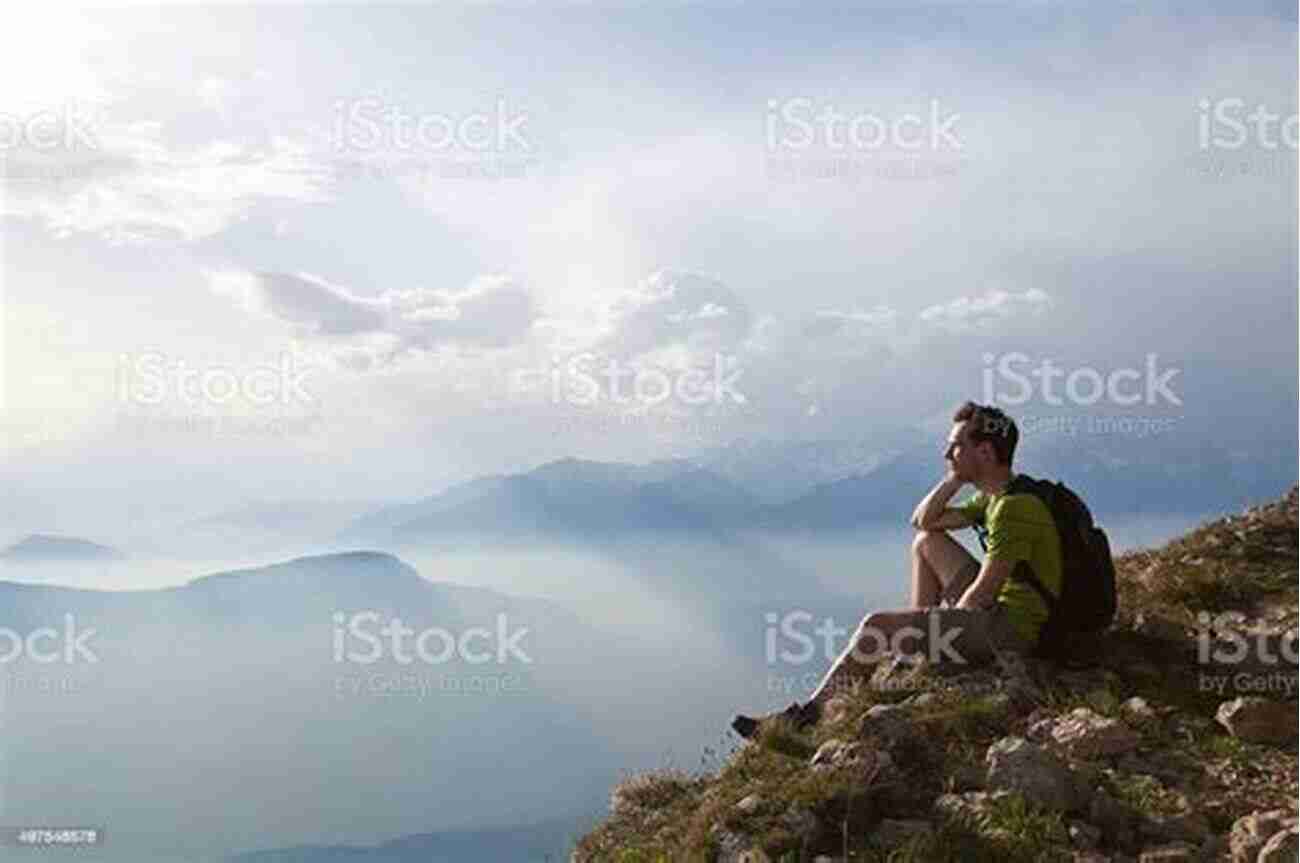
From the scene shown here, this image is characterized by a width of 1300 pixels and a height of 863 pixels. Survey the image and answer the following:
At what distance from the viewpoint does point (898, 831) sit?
8.23 meters

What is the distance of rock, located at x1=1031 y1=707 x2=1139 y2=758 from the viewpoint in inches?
353

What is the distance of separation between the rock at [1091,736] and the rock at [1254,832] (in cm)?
112

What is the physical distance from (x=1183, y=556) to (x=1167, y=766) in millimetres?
5197

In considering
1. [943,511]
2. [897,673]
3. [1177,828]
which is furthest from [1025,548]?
[1177,828]

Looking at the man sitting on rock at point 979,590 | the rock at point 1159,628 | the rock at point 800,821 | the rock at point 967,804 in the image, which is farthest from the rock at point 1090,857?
the rock at point 1159,628

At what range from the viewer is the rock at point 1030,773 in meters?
8.23

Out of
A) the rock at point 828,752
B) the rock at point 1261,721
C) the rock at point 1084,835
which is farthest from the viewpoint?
the rock at point 1261,721

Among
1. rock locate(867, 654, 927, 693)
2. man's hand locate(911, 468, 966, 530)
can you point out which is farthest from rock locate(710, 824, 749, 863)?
man's hand locate(911, 468, 966, 530)

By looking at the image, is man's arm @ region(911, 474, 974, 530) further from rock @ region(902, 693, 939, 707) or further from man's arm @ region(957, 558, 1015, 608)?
rock @ region(902, 693, 939, 707)

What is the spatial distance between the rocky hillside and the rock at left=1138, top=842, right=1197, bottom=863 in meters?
0.01

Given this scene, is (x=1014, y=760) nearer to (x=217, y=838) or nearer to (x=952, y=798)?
→ (x=952, y=798)

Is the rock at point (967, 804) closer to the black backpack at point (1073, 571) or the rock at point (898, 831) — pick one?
the rock at point (898, 831)

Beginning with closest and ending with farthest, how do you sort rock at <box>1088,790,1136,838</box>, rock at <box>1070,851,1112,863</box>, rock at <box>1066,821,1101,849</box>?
rock at <box>1070,851,1112,863</box>, rock at <box>1066,821,1101,849</box>, rock at <box>1088,790,1136,838</box>

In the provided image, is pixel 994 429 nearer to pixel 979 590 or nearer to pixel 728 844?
pixel 979 590
